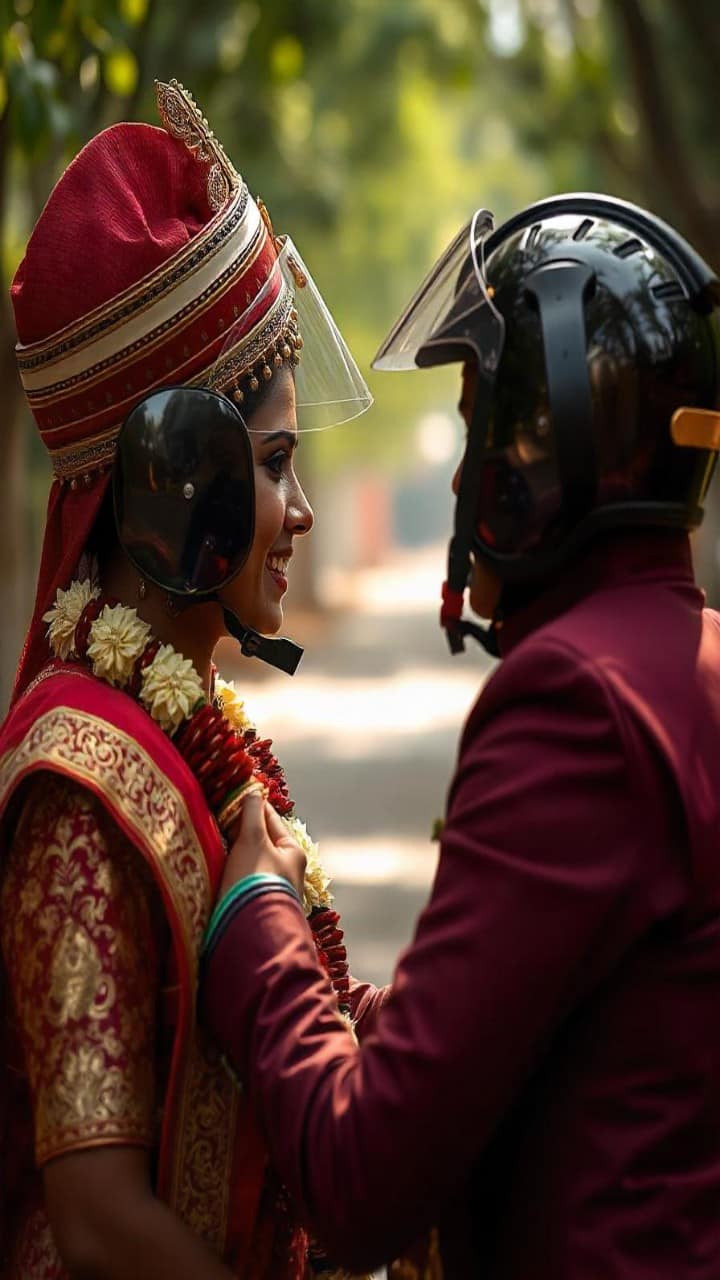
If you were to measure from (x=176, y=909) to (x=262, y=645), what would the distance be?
60cm

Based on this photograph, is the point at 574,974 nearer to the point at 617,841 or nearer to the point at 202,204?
the point at 617,841

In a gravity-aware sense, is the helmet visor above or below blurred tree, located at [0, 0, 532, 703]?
below

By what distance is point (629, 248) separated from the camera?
7.27 ft

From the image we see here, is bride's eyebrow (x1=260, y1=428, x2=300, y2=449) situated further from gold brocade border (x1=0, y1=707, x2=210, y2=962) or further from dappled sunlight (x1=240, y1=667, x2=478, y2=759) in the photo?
dappled sunlight (x1=240, y1=667, x2=478, y2=759)

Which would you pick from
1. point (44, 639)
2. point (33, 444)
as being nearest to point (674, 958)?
point (44, 639)

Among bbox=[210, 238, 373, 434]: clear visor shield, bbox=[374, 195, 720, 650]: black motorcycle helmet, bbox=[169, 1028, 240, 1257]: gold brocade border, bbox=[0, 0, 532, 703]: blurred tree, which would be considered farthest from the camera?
bbox=[0, 0, 532, 703]: blurred tree

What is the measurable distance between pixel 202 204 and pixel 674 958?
1349 mm

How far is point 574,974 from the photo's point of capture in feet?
6.56

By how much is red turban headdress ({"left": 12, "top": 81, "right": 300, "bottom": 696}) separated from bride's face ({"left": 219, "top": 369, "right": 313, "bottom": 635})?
7 centimetres

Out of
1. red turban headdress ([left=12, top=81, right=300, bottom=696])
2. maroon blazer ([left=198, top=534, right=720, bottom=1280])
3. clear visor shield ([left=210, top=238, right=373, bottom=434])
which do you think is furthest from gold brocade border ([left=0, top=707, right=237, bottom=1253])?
clear visor shield ([left=210, top=238, right=373, bottom=434])

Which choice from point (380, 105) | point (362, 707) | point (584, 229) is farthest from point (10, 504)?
point (380, 105)

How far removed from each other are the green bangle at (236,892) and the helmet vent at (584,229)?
3.03 feet

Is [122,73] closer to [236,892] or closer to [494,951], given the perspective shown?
[236,892]

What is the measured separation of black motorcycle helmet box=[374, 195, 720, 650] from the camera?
2.13 meters
